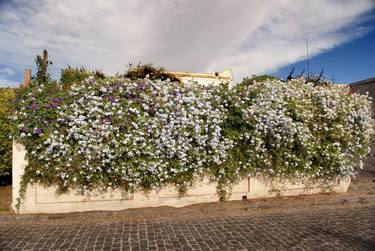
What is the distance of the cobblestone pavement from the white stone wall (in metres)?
0.39

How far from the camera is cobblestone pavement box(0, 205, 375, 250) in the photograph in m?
4.20

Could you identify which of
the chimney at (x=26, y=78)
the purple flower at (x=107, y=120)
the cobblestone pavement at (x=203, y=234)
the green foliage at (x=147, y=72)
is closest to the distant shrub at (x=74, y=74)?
the green foliage at (x=147, y=72)

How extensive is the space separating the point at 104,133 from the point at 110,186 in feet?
3.50

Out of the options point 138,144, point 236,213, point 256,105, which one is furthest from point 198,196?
point 256,105

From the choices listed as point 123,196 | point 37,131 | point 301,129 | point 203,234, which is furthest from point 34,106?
point 301,129

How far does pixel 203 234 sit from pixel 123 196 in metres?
1.89

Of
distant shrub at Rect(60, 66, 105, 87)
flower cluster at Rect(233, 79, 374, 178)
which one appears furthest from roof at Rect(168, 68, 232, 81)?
flower cluster at Rect(233, 79, 374, 178)

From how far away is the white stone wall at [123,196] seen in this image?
5.38m

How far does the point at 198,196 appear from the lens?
6148mm

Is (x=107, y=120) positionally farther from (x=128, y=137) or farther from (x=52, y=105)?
(x=52, y=105)

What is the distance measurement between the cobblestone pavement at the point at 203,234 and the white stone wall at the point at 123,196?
1.27 feet

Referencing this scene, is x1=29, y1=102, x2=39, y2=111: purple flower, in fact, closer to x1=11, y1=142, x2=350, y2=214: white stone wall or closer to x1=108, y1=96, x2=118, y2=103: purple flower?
x1=11, y1=142, x2=350, y2=214: white stone wall

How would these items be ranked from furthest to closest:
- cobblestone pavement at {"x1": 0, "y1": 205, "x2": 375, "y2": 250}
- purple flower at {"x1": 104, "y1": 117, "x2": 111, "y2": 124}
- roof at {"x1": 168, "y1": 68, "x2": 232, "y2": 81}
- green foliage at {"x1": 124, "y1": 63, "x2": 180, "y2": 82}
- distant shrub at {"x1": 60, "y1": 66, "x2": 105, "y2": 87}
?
roof at {"x1": 168, "y1": 68, "x2": 232, "y2": 81} → green foliage at {"x1": 124, "y1": 63, "x2": 180, "y2": 82} → distant shrub at {"x1": 60, "y1": 66, "x2": 105, "y2": 87} → purple flower at {"x1": 104, "y1": 117, "x2": 111, "y2": 124} → cobblestone pavement at {"x1": 0, "y1": 205, "x2": 375, "y2": 250}

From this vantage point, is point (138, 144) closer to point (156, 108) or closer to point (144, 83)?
point (156, 108)
